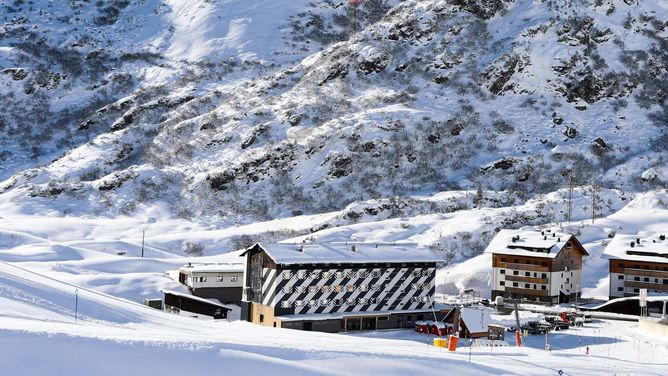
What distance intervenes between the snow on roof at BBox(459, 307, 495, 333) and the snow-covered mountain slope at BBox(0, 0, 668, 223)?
156 feet

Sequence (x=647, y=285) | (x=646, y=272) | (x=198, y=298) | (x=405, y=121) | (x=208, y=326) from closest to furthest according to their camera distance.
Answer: (x=208, y=326) < (x=198, y=298) < (x=647, y=285) < (x=646, y=272) < (x=405, y=121)

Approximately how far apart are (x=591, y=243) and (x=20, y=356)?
223ft

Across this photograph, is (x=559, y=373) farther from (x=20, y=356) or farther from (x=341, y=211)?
(x=341, y=211)

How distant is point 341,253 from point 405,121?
190 feet

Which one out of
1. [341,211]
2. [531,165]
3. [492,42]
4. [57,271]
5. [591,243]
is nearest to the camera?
[57,271]

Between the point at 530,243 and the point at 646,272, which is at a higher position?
the point at 530,243

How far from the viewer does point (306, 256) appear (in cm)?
5672

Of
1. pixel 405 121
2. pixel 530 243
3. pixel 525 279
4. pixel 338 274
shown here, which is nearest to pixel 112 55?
pixel 405 121

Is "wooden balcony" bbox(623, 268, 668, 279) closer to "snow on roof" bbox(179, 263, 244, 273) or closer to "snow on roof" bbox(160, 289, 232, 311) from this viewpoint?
"snow on roof" bbox(179, 263, 244, 273)

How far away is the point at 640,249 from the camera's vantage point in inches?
2756

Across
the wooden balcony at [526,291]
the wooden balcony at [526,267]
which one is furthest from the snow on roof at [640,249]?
the wooden balcony at [526,291]

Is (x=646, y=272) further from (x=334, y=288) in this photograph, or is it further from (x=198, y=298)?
(x=198, y=298)

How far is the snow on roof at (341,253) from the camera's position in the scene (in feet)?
185

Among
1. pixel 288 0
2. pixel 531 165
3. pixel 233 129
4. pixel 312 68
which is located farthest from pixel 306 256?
pixel 288 0
